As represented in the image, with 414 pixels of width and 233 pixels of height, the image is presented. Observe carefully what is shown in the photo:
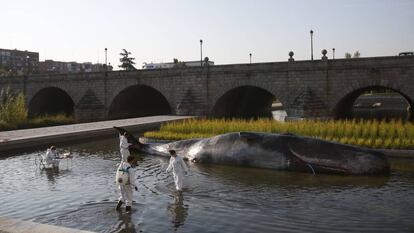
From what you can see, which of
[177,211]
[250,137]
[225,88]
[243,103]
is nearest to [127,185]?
[177,211]

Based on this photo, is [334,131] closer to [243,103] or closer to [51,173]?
[51,173]

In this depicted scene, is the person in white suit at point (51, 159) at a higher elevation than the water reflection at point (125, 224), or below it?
higher

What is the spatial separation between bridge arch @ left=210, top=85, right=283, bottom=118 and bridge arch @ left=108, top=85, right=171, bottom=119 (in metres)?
10.5

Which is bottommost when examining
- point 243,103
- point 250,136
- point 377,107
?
point 250,136

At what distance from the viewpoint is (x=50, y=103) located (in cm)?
6225

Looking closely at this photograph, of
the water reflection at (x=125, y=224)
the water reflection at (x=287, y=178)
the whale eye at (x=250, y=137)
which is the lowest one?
the water reflection at (x=125, y=224)

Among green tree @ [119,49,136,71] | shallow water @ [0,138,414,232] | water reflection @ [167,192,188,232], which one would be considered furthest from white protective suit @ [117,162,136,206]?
green tree @ [119,49,136,71]

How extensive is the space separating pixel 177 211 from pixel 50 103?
54.3 meters

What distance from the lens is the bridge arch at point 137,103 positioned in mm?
51122

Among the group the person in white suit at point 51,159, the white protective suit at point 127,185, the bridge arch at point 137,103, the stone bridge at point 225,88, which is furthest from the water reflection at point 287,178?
the bridge arch at point 137,103

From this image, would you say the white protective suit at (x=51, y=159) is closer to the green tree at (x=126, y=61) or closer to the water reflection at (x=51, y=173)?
the water reflection at (x=51, y=173)

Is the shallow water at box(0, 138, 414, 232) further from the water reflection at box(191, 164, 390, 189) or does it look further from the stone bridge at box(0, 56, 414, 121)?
the stone bridge at box(0, 56, 414, 121)

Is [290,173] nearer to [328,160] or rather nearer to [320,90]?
[328,160]

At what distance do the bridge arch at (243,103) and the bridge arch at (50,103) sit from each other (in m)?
21.2
